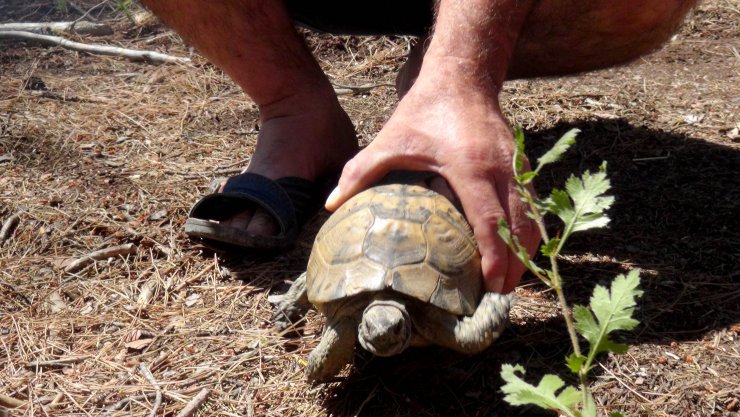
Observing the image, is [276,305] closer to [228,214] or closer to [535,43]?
[228,214]

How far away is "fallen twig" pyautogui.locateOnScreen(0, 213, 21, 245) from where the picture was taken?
297cm

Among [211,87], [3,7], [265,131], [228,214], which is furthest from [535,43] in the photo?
[3,7]

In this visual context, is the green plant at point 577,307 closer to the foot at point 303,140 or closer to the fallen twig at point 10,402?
the fallen twig at point 10,402

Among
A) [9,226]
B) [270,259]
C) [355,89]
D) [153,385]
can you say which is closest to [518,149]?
[153,385]

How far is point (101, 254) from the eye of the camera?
284cm

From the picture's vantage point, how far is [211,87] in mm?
4352

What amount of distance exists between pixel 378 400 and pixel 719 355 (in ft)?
3.23

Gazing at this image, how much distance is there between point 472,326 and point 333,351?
374 mm

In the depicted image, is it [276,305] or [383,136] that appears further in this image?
[276,305]

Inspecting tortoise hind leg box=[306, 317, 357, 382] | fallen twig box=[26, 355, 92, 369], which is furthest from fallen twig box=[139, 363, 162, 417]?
tortoise hind leg box=[306, 317, 357, 382]

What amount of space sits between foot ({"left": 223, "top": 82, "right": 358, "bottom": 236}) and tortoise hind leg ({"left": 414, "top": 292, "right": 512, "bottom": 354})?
39.4 inches

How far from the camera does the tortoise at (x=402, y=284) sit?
1.95 meters

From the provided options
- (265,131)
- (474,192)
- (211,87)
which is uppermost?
(474,192)

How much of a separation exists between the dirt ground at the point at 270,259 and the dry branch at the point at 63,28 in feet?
2.80
